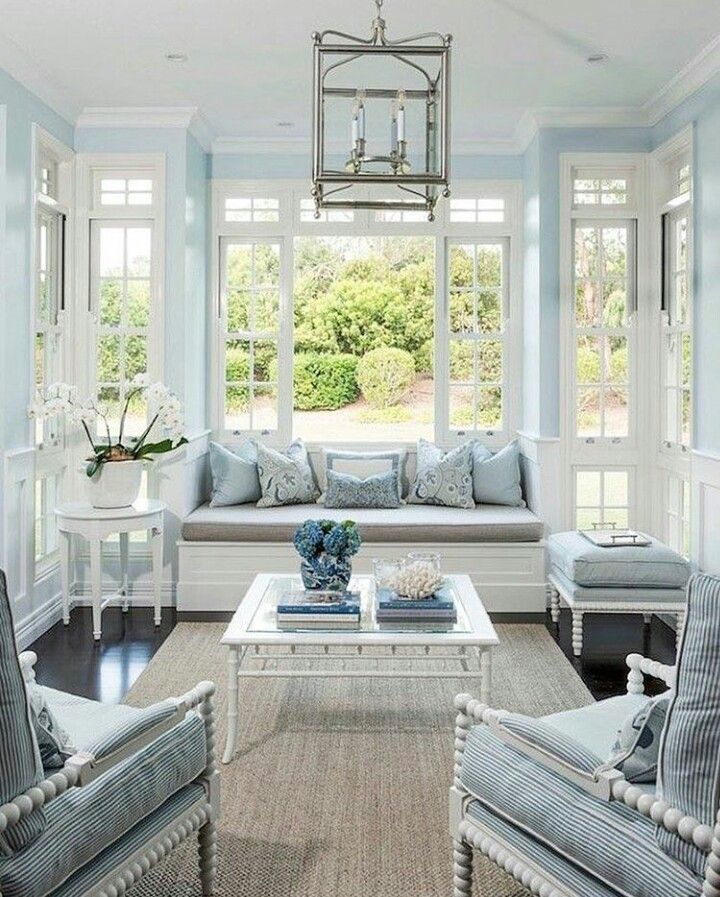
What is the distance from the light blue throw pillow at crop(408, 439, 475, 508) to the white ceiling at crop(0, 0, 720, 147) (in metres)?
2.04

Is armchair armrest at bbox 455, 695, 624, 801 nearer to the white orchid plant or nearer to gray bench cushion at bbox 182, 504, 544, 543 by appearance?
gray bench cushion at bbox 182, 504, 544, 543

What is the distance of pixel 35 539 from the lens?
5.19 meters

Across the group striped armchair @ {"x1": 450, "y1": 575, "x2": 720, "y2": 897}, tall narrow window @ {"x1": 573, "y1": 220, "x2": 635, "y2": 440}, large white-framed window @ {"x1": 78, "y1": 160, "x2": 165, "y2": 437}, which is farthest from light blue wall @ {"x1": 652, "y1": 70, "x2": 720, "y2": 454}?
large white-framed window @ {"x1": 78, "y1": 160, "x2": 165, "y2": 437}

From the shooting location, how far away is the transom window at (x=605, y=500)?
590cm

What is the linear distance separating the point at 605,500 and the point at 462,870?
3746mm

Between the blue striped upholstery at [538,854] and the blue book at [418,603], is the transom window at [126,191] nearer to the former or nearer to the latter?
the blue book at [418,603]

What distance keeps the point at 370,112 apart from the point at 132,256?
163 cm

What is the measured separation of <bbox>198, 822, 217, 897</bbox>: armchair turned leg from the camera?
249cm

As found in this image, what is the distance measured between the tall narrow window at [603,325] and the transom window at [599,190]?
13cm

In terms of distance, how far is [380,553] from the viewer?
219 inches

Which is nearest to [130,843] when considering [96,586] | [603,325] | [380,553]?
[96,586]

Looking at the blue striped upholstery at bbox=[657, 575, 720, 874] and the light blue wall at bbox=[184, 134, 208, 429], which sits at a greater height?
the light blue wall at bbox=[184, 134, 208, 429]

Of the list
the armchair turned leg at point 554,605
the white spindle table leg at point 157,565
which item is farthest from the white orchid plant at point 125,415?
the armchair turned leg at point 554,605

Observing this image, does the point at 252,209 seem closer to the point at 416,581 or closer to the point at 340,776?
the point at 416,581
